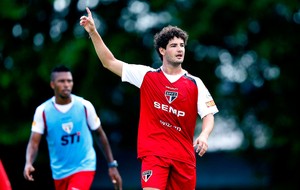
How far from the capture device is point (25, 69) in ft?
77.7

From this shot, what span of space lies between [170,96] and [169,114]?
0.22 m

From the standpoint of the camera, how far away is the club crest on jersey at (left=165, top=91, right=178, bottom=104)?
34.0 ft

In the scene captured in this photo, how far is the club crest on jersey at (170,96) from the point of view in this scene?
10351mm

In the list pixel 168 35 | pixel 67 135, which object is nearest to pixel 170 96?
pixel 168 35

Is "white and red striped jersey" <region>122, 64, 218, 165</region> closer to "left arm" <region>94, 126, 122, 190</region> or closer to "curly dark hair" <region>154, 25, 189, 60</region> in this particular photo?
"curly dark hair" <region>154, 25, 189, 60</region>

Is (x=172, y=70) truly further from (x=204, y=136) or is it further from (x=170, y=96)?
(x=204, y=136)

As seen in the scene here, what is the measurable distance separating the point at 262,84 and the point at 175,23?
3.94 m

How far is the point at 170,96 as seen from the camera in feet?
34.0

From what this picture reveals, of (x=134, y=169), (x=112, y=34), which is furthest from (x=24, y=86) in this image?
(x=134, y=169)

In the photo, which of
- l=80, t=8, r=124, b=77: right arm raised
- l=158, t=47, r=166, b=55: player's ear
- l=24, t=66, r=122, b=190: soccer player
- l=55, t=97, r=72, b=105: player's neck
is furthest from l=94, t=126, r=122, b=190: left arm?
l=158, t=47, r=166, b=55: player's ear

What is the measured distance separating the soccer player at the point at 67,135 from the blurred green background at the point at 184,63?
1002cm

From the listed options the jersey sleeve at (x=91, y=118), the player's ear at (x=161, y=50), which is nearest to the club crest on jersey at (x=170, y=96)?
the player's ear at (x=161, y=50)

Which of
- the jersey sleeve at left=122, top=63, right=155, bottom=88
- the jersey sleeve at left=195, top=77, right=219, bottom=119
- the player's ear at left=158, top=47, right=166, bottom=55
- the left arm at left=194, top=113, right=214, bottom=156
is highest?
the player's ear at left=158, top=47, right=166, bottom=55

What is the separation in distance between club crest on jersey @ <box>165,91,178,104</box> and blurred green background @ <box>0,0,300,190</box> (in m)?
12.3
